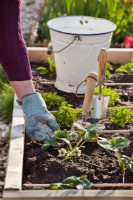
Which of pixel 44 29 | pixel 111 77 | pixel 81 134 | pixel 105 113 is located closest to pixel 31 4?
pixel 44 29

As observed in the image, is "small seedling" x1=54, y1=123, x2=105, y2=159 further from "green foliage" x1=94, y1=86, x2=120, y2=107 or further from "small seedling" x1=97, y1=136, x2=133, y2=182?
"green foliage" x1=94, y1=86, x2=120, y2=107

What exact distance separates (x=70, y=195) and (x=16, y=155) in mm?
445

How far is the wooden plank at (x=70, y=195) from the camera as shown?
2.35 metres

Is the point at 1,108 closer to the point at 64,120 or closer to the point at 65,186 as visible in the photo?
the point at 64,120

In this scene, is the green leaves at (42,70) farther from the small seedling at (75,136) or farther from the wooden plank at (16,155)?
the small seedling at (75,136)

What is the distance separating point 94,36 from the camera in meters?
3.45

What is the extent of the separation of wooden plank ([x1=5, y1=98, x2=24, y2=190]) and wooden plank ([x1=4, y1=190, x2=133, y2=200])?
2.4 inches

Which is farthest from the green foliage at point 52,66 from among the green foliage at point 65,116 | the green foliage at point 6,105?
the green foliage at point 65,116

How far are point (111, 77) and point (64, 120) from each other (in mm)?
833

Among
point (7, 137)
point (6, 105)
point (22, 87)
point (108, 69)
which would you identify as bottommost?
point (7, 137)

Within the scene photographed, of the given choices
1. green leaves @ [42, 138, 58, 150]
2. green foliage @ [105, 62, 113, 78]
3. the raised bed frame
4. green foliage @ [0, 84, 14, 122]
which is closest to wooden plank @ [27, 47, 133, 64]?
green foliage @ [105, 62, 113, 78]

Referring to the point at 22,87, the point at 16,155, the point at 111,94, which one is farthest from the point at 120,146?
the point at 111,94

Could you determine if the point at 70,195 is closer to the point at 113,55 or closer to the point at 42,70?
the point at 42,70

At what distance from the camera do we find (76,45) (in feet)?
11.4
